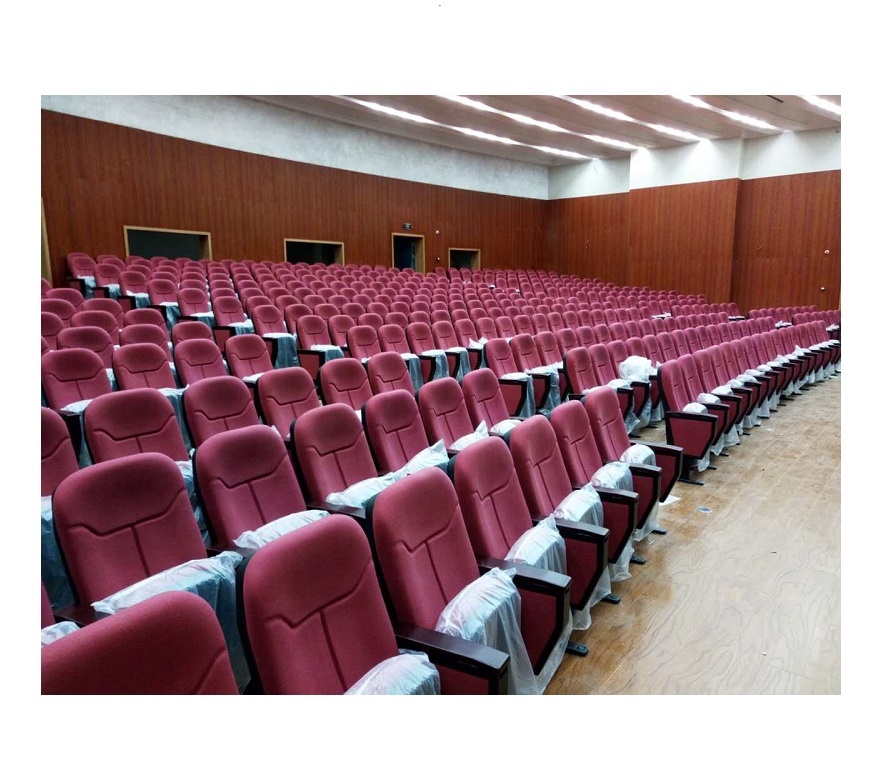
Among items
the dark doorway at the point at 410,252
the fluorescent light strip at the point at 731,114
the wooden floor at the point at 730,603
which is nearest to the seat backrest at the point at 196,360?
the wooden floor at the point at 730,603

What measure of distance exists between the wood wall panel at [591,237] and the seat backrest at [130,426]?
8.99 metres

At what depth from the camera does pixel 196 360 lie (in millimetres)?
2465

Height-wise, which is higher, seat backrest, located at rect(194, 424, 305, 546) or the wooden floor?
seat backrest, located at rect(194, 424, 305, 546)

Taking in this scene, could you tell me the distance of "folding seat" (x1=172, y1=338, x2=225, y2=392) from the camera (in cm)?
239

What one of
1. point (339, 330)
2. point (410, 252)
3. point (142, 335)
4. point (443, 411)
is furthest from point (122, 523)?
point (410, 252)

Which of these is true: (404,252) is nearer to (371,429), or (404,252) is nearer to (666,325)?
(666,325)

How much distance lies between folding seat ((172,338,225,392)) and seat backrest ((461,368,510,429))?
106 centimetres

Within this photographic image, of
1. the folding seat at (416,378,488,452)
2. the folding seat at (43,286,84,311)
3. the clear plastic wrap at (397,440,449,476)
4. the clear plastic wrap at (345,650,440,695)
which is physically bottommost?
the clear plastic wrap at (345,650,440,695)

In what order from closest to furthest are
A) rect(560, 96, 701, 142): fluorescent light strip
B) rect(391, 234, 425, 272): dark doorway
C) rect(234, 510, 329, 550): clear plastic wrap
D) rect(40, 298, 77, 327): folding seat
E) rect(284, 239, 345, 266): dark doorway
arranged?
1. rect(234, 510, 329, 550): clear plastic wrap
2. rect(40, 298, 77, 327): folding seat
3. rect(560, 96, 701, 142): fluorescent light strip
4. rect(284, 239, 345, 266): dark doorway
5. rect(391, 234, 425, 272): dark doorway

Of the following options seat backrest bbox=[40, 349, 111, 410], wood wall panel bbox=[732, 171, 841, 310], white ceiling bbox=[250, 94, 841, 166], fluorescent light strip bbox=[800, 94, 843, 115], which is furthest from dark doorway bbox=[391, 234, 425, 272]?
seat backrest bbox=[40, 349, 111, 410]

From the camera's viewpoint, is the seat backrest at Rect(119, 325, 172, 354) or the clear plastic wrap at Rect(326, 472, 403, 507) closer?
the clear plastic wrap at Rect(326, 472, 403, 507)

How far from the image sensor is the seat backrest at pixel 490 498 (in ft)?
4.13

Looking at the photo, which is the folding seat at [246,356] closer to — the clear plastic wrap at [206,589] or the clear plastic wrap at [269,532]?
the clear plastic wrap at [269,532]

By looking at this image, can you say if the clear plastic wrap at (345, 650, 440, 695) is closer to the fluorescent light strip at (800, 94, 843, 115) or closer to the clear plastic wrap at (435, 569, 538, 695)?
the clear plastic wrap at (435, 569, 538, 695)
